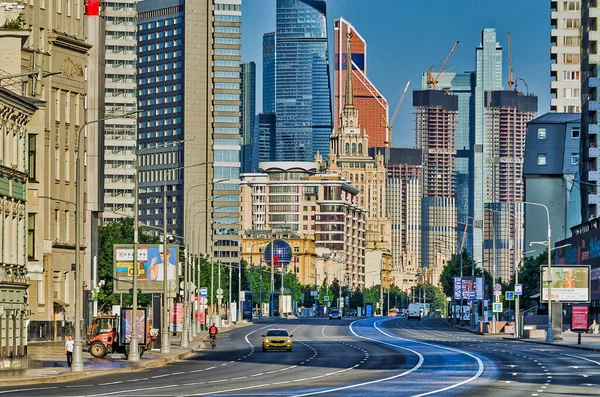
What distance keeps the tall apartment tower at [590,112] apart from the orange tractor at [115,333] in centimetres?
11074

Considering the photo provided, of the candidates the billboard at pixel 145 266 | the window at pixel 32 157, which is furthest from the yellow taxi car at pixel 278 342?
the window at pixel 32 157

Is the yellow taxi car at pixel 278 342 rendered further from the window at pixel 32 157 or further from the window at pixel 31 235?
the window at pixel 32 157

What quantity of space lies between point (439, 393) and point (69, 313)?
179 feet

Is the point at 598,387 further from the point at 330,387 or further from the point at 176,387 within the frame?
the point at 176,387

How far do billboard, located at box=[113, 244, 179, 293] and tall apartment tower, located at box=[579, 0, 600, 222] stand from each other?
102 meters

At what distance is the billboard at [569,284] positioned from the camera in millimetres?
108250

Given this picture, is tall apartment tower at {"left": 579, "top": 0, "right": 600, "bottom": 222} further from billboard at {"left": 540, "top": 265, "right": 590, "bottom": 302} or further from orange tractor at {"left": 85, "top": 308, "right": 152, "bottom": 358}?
orange tractor at {"left": 85, "top": 308, "right": 152, "bottom": 358}

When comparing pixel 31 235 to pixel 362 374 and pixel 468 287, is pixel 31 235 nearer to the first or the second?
pixel 362 374

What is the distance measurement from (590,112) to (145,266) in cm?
10796

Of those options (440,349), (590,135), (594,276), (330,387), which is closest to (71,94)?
(440,349)

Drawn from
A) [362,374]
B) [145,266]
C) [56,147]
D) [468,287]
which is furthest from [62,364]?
[468,287]

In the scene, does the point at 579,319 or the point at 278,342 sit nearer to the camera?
the point at 278,342

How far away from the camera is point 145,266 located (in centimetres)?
8019

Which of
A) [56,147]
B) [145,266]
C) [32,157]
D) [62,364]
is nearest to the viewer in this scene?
[62,364]
